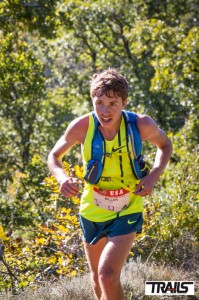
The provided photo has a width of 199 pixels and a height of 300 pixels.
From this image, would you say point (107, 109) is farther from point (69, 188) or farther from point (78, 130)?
point (69, 188)

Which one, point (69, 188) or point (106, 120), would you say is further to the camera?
point (106, 120)

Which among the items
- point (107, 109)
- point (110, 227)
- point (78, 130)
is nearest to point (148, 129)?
point (107, 109)

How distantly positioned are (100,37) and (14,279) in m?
14.8

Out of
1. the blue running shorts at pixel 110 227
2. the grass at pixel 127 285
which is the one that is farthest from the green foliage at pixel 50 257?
the blue running shorts at pixel 110 227

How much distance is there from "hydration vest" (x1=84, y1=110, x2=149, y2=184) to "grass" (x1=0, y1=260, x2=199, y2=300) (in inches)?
43.6

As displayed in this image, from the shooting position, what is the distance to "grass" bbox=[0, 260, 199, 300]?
170 inches

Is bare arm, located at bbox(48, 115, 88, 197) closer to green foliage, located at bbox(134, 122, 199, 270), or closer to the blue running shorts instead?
the blue running shorts

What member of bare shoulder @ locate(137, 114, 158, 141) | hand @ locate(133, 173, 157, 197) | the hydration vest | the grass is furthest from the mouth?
the grass

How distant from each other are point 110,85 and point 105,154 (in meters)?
0.41

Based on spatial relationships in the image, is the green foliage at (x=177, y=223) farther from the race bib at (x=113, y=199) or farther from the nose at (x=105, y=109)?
the nose at (x=105, y=109)

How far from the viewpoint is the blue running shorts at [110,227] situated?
3602 mm

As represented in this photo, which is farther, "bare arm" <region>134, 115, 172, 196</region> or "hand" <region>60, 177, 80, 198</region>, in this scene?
"bare arm" <region>134, 115, 172, 196</region>

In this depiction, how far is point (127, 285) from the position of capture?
4.55m

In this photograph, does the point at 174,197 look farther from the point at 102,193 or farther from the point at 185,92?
the point at 185,92
